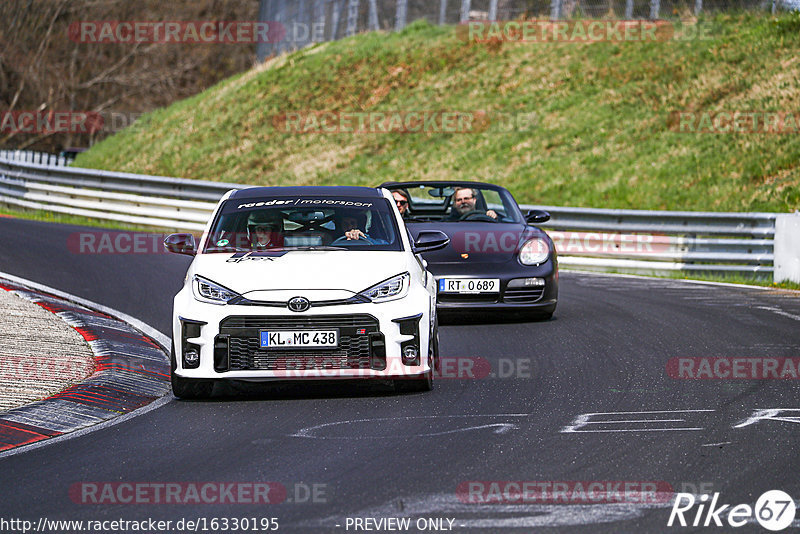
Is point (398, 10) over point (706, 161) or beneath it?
over

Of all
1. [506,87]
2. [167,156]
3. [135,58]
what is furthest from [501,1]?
[135,58]

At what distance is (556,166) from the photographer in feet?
94.0

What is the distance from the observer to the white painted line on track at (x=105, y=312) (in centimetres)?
657

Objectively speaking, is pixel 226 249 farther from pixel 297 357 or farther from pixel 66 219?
pixel 66 219

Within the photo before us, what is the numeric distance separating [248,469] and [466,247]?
6.28m

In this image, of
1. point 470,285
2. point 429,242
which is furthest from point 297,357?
point 470,285

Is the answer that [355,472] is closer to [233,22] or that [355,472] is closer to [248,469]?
[248,469]

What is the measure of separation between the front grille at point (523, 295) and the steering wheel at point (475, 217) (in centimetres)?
105

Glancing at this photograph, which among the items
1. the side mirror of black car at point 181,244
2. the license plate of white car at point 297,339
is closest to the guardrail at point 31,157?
the side mirror of black car at point 181,244

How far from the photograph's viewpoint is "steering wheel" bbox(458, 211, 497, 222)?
12.5 m

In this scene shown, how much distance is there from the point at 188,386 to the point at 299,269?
3.42 ft

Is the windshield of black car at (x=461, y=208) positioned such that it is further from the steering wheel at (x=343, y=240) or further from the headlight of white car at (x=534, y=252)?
the steering wheel at (x=343, y=240)

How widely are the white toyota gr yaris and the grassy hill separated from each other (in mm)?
16107

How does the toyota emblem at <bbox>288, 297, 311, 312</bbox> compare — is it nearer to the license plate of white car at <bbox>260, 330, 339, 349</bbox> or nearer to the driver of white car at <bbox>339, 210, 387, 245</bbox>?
the license plate of white car at <bbox>260, 330, 339, 349</bbox>
